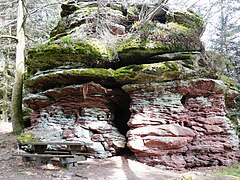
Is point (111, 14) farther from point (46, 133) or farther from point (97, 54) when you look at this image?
point (46, 133)

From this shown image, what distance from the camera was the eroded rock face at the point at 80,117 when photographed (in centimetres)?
888

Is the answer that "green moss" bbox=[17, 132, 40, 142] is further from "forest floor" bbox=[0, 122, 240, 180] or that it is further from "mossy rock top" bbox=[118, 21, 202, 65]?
"mossy rock top" bbox=[118, 21, 202, 65]

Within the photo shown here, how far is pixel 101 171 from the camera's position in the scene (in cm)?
712

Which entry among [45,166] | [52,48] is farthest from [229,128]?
[52,48]

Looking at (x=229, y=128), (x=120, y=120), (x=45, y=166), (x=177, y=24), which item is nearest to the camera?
(x=45, y=166)

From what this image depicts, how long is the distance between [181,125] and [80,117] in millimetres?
4198

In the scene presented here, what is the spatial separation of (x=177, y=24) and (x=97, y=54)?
13.8 feet

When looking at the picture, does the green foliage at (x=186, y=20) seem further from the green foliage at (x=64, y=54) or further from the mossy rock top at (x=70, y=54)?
the green foliage at (x=64, y=54)

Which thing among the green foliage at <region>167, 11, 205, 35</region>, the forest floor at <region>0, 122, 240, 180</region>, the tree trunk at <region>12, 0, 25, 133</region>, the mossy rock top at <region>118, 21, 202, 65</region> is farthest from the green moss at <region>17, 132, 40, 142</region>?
the green foliage at <region>167, 11, 205, 35</region>

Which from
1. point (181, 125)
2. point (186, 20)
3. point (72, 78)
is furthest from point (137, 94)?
point (186, 20)

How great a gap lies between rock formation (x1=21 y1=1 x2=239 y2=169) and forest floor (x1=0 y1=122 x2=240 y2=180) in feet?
1.80

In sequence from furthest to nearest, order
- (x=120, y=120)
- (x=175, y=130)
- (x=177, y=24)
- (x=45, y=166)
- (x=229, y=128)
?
1. (x=120, y=120)
2. (x=177, y=24)
3. (x=229, y=128)
4. (x=175, y=130)
5. (x=45, y=166)

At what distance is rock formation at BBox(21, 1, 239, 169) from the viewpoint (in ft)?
27.9

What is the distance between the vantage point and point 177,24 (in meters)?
10.3
